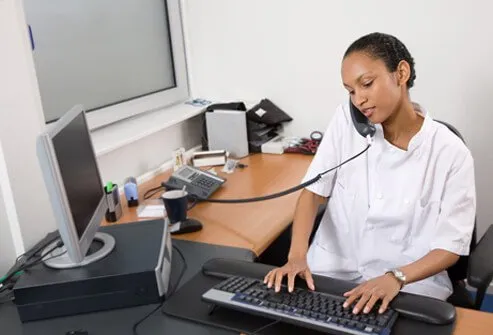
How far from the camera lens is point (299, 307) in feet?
3.59

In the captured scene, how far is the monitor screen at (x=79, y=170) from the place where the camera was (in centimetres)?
116

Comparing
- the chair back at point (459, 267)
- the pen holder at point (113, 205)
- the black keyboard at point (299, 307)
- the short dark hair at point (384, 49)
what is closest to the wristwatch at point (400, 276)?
the black keyboard at point (299, 307)

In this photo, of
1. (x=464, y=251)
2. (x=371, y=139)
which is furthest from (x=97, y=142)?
(x=464, y=251)

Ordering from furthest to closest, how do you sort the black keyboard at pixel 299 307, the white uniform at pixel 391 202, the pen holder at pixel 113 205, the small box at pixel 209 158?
the small box at pixel 209 158, the pen holder at pixel 113 205, the white uniform at pixel 391 202, the black keyboard at pixel 299 307

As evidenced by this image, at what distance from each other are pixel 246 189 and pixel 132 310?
887 mm

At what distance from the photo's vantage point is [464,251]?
1326 millimetres

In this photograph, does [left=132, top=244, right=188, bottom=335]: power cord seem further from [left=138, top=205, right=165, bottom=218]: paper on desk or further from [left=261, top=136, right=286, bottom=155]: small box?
[left=261, top=136, right=286, bottom=155]: small box

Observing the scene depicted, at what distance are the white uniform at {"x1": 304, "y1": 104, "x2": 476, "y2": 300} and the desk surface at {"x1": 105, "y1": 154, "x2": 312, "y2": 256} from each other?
0.65 ft

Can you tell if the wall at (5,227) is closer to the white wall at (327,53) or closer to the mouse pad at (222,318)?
the mouse pad at (222,318)

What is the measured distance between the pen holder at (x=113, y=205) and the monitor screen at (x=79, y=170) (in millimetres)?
273

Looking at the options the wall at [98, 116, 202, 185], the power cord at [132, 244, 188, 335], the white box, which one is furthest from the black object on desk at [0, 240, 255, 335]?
the white box

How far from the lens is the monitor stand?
4.08ft

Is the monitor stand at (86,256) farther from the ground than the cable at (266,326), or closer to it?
farther from the ground

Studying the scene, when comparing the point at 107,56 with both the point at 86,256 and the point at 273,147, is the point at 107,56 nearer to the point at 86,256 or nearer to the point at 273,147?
the point at 273,147
